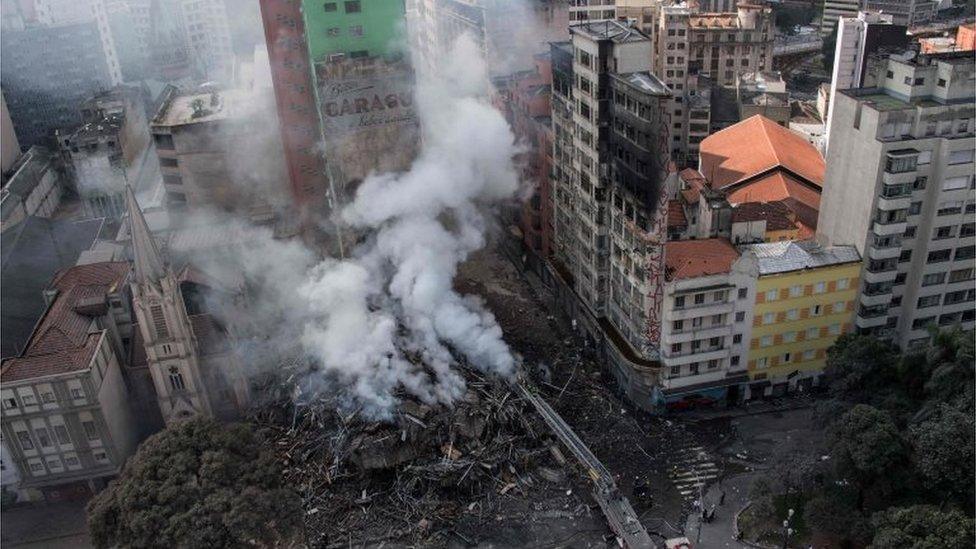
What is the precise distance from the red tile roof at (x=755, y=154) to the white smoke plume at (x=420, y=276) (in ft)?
47.8

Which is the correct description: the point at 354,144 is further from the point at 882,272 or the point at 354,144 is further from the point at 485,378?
the point at 882,272

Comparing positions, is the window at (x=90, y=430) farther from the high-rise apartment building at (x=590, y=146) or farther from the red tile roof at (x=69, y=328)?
the high-rise apartment building at (x=590, y=146)

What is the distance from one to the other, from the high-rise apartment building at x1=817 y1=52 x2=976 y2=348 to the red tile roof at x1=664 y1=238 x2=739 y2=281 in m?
6.24

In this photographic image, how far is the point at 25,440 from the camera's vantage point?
3659 cm

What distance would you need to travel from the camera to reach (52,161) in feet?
243

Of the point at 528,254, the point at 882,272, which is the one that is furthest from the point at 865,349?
the point at 528,254

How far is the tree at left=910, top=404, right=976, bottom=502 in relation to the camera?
27.8 m

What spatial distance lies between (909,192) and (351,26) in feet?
105

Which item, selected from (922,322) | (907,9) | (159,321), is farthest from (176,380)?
(907,9)

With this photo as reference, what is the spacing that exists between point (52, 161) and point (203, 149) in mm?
28158

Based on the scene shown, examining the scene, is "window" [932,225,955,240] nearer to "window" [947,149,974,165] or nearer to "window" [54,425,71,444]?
"window" [947,149,974,165]

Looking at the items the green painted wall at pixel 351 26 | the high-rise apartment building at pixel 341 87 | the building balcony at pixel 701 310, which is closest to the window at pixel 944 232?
the building balcony at pixel 701 310

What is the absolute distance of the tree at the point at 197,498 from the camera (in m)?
29.0

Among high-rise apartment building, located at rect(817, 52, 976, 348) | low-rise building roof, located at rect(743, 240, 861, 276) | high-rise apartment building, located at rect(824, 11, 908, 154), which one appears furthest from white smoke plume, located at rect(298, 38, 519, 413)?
high-rise apartment building, located at rect(824, 11, 908, 154)
